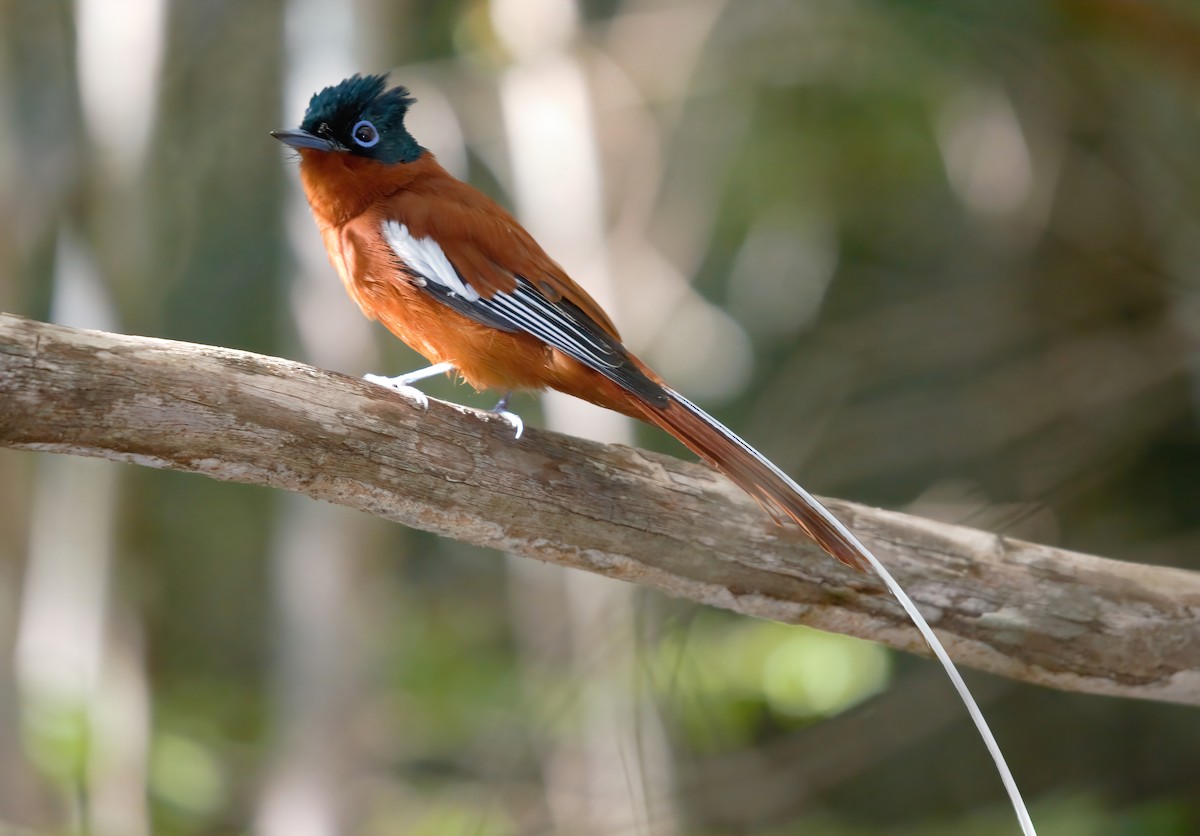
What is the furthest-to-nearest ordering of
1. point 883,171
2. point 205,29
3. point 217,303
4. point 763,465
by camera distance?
point 217,303
point 883,171
point 205,29
point 763,465

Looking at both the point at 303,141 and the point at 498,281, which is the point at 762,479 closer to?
the point at 498,281

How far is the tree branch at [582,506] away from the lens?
1.80 meters

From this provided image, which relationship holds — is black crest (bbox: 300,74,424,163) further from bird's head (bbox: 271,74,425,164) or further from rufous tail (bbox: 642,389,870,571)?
rufous tail (bbox: 642,389,870,571)

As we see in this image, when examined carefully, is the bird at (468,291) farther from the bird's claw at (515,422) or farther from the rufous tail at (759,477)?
the bird's claw at (515,422)

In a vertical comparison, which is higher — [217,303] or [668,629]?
[217,303]

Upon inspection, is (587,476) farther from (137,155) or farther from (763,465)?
(137,155)

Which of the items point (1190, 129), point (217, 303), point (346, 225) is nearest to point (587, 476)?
point (346, 225)

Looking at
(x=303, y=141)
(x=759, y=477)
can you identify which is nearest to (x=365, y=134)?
(x=303, y=141)

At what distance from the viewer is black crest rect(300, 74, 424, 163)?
275cm

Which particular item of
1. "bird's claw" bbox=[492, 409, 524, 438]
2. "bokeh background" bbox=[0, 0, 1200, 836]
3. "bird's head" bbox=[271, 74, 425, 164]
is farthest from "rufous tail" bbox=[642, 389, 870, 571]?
"bird's head" bbox=[271, 74, 425, 164]

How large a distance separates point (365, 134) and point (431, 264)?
0.49 m

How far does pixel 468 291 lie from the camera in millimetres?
2498

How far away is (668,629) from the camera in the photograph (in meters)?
2.80

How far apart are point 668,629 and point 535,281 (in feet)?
3.05
